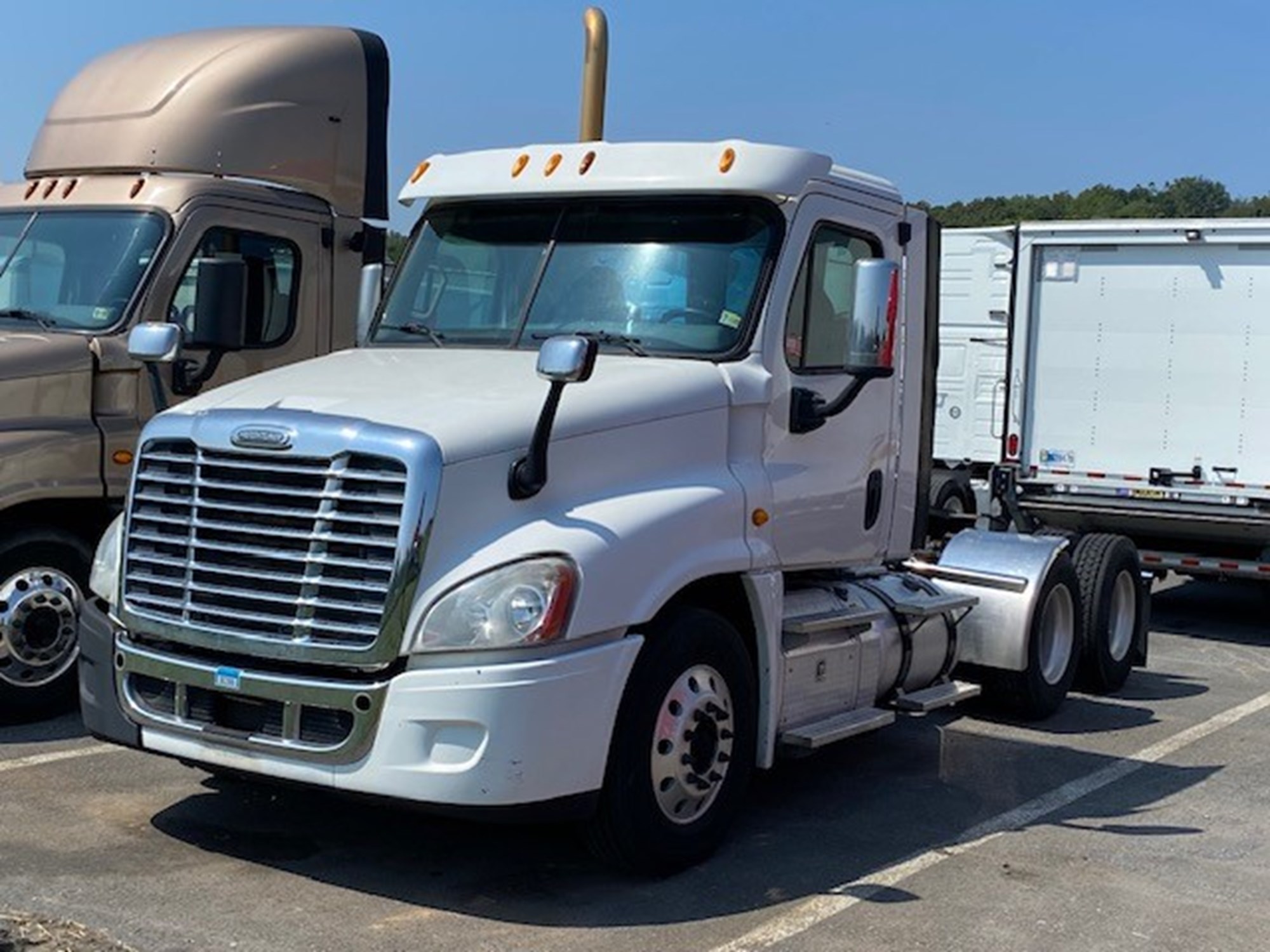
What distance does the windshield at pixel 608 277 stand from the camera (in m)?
6.52

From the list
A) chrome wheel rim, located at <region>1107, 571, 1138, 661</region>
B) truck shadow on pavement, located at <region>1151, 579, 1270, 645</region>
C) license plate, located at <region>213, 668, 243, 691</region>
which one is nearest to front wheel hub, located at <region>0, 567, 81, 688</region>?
license plate, located at <region>213, 668, 243, 691</region>

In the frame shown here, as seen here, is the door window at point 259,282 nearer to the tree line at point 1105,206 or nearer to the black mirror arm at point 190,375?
the black mirror arm at point 190,375

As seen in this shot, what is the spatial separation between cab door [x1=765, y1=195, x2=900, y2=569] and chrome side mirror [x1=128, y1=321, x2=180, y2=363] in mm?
2783

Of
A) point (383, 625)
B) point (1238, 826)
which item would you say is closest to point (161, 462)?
point (383, 625)

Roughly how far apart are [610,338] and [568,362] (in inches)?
39.9

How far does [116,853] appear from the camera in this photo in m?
6.05

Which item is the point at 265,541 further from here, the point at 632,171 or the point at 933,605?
the point at 933,605

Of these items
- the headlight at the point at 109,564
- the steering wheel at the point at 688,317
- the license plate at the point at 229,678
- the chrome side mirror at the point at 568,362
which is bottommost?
the license plate at the point at 229,678

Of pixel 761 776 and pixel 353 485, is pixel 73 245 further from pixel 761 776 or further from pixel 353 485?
pixel 761 776

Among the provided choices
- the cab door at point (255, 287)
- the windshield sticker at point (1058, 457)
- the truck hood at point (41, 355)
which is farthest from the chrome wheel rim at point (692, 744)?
the windshield sticker at point (1058, 457)

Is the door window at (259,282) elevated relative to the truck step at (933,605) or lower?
elevated

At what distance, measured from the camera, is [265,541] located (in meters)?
5.60

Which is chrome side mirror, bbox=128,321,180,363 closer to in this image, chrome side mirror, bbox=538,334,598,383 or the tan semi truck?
the tan semi truck

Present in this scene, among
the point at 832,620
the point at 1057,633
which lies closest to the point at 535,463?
the point at 832,620
